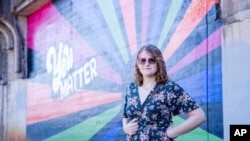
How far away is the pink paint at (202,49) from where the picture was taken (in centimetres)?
734

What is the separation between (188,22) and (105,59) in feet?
8.38

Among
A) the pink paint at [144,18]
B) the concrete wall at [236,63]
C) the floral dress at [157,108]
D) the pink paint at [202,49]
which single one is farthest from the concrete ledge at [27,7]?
the floral dress at [157,108]

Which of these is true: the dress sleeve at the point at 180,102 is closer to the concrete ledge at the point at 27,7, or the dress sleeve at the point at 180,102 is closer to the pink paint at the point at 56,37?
the pink paint at the point at 56,37

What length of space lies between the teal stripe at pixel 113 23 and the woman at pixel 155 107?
15.2 feet

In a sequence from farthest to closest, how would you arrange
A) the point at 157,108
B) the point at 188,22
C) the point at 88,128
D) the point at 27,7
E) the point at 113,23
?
1. the point at 27,7
2. the point at 88,128
3. the point at 113,23
4. the point at 188,22
5. the point at 157,108

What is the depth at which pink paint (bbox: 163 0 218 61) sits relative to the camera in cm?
766

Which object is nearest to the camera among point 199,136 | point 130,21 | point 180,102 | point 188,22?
point 180,102

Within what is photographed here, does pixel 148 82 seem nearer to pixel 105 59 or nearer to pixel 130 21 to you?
pixel 130 21

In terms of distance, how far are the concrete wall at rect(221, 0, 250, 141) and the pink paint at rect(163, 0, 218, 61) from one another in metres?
0.44

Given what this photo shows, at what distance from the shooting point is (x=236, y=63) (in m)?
6.96

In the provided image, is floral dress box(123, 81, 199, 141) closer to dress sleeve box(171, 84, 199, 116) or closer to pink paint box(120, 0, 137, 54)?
dress sleeve box(171, 84, 199, 116)

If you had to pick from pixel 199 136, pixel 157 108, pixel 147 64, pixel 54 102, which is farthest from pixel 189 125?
pixel 54 102

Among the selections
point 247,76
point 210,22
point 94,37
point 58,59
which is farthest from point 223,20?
point 58,59

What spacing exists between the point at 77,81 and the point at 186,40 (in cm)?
356
